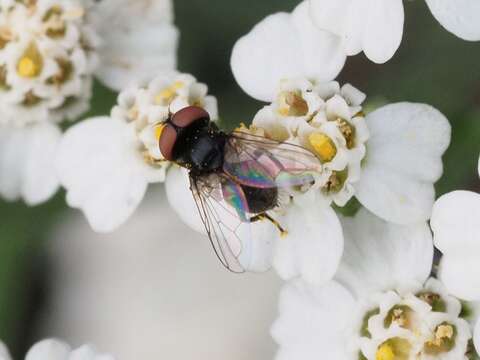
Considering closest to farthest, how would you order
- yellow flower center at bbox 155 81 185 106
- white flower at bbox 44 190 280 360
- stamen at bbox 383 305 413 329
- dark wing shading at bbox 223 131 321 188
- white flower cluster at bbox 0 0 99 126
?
dark wing shading at bbox 223 131 321 188 → stamen at bbox 383 305 413 329 → yellow flower center at bbox 155 81 185 106 → white flower cluster at bbox 0 0 99 126 → white flower at bbox 44 190 280 360

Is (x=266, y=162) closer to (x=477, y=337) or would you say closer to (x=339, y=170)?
(x=339, y=170)

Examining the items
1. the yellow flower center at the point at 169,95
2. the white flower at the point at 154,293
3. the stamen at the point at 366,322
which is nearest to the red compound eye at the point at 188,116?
the yellow flower center at the point at 169,95

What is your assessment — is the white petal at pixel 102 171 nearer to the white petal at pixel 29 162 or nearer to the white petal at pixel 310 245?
the white petal at pixel 29 162

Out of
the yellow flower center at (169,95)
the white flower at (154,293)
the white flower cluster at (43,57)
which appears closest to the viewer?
the yellow flower center at (169,95)

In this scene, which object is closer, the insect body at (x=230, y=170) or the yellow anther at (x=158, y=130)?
the insect body at (x=230, y=170)

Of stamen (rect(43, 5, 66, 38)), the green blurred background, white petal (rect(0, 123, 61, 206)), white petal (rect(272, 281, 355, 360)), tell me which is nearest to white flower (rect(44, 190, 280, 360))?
the green blurred background

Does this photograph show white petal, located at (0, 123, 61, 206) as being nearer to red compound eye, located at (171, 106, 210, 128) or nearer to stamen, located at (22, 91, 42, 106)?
stamen, located at (22, 91, 42, 106)
